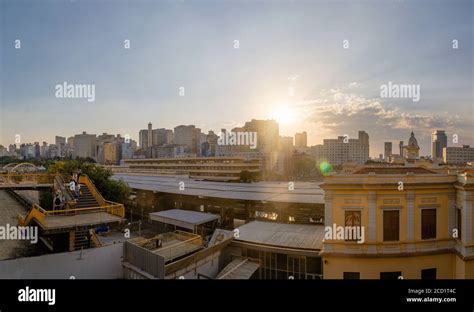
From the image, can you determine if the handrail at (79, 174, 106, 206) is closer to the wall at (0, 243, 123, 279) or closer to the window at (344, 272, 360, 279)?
the wall at (0, 243, 123, 279)

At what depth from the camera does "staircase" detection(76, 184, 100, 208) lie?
734 centimetres

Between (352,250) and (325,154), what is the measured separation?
13.4 meters

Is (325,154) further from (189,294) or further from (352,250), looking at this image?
(189,294)

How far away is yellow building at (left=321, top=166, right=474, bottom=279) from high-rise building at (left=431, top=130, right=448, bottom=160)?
222cm

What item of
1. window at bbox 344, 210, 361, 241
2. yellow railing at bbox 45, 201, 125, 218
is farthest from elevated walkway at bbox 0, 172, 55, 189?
window at bbox 344, 210, 361, 241

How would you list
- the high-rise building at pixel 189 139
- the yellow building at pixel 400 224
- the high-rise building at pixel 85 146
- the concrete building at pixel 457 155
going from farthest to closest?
the high-rise building at pixel 189 139, the high-rise building at pixel 85 146, the concrete building at pixel 457 155, the yellow building at pixel 400 224

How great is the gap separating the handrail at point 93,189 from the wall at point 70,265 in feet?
8.07

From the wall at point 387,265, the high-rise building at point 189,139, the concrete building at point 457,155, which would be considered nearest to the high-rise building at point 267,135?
the high-rise building at point 189,139

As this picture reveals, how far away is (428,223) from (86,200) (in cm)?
975

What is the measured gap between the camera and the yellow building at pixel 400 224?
5.38 m

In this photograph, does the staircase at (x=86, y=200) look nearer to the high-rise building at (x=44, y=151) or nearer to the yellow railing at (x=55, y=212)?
the yellow railing at (x=55, y=212)

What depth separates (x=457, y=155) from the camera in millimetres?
8125

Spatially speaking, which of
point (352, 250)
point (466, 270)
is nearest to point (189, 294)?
point (352, 250)

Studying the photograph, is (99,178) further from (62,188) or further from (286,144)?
(286,144)
